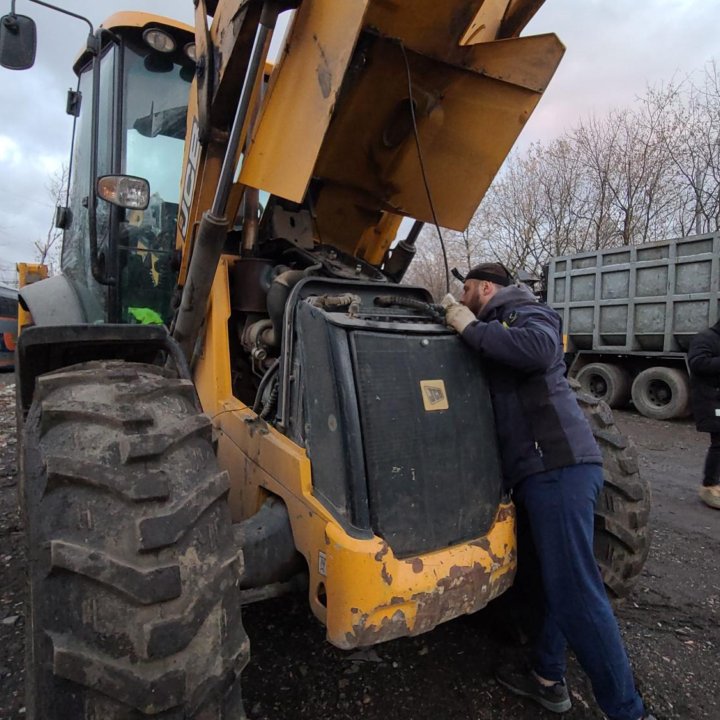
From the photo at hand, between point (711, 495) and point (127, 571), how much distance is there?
5115 millimetres

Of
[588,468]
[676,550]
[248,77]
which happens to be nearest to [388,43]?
[248,77]

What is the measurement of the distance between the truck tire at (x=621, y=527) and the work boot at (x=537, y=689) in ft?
1.63

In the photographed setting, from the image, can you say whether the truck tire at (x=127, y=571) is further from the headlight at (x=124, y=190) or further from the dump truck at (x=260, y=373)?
the headlight at (x=124, y=190)

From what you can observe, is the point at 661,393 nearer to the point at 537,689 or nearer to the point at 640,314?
the point at 640,314

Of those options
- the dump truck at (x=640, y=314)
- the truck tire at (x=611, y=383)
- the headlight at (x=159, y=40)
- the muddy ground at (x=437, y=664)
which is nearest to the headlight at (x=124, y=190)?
the headlight at (x=159, y=40)

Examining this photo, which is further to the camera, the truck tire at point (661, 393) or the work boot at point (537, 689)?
the truck tire at point (661, 393)

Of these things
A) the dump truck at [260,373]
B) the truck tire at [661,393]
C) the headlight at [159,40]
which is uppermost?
the headlight at [159,40]

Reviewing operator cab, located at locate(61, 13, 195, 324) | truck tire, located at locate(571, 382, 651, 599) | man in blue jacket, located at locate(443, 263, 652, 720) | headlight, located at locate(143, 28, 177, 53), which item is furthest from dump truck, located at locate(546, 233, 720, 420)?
headlight, located at locate(143, 28, 177, 53)

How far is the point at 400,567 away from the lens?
172 centimetres

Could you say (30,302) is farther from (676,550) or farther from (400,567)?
(676,550)

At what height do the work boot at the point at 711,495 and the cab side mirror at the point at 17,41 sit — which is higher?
the cab side mirror at the point at 17,41

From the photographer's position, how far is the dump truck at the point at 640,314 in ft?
27.8

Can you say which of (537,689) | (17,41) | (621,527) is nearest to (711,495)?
(621,527)

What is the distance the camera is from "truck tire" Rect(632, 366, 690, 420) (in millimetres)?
8531
